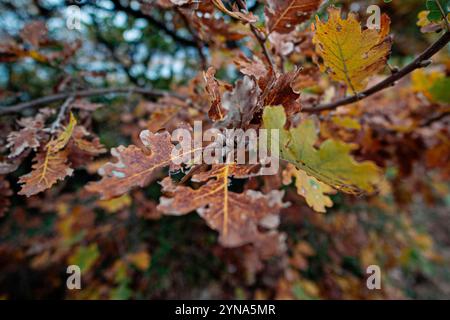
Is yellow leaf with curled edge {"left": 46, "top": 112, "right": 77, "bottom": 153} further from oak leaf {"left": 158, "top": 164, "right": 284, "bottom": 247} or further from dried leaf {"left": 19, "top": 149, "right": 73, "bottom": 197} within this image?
oak leaf {"left": 158, "top": 164, "right": 284, "bottom": 247}

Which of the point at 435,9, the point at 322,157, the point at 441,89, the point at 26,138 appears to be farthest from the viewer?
the point at 441,89

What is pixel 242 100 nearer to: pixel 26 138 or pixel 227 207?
pixel 227 207

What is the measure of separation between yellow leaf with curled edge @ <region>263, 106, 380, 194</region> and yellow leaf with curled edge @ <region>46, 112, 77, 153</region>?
0.38 m

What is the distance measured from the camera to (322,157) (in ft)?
1.42

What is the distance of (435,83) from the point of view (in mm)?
845

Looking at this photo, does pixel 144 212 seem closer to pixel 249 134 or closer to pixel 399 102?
pixel 249 134

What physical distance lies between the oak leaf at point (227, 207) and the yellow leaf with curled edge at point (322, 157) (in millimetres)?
71

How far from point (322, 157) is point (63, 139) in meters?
0.51

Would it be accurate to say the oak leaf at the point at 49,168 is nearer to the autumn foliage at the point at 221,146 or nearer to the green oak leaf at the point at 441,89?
the autumn foliage at the point at 221,146

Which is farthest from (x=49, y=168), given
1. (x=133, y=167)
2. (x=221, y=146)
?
(x=221, y=146)

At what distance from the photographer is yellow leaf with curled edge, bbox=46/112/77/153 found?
0.57 metres

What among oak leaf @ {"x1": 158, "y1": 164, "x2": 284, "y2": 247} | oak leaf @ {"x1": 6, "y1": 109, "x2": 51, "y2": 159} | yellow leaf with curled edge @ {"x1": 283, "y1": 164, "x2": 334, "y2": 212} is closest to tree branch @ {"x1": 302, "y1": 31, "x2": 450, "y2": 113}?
yellow leaf with curled edge @ {"x1": 283, "y1": 164, "x2": 334, "y2": 212}
